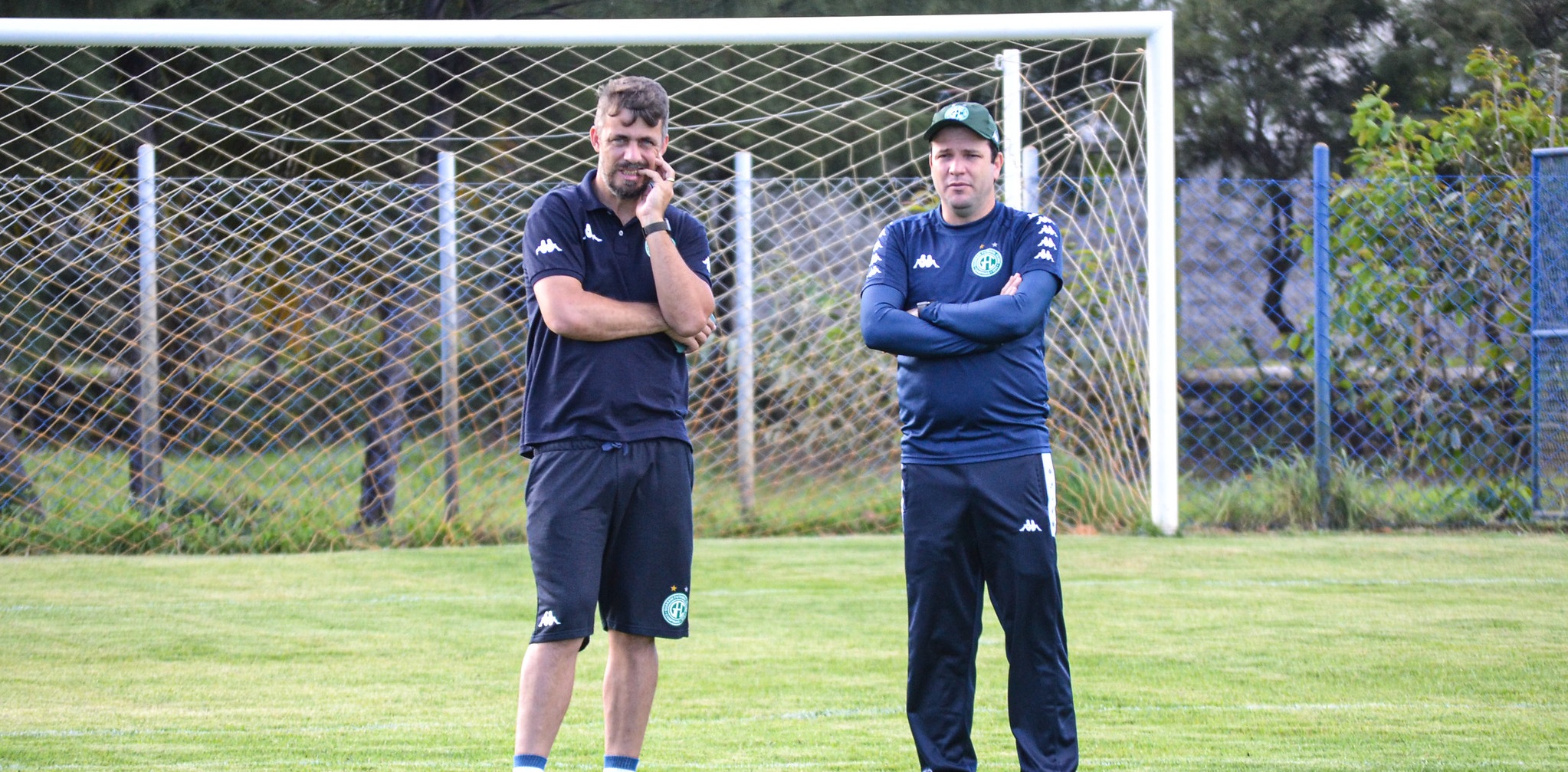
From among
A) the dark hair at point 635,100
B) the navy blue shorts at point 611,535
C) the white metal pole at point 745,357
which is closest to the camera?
the navy blue shorts at point 611,535

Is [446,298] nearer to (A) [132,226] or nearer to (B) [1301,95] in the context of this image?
(A) [132,226]

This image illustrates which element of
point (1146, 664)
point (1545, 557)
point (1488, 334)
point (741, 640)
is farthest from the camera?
point (1488, 334)

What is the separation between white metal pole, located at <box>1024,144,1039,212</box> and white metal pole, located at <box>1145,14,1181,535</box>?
0.69 m

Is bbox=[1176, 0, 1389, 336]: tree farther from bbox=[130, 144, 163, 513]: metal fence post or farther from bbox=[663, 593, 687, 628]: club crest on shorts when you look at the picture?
bbox=[663, 593, 687, 628]: club crest on shorts

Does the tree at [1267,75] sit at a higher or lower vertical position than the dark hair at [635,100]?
higher

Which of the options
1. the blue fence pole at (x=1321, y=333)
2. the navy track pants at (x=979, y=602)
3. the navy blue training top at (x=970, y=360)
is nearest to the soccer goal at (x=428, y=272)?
the blue fence pole at (x=1321, y=333)

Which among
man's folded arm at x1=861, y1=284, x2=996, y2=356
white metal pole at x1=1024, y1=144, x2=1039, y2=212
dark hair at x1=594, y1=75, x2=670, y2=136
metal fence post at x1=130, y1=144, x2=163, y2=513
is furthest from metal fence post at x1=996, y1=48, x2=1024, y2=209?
metal fence post at x1=130, y1=144, x2=163, y2=513

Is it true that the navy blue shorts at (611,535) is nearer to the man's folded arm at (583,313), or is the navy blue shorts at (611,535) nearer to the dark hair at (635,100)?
the man's folded arm at (583,313)

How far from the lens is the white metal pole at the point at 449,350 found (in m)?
7.66

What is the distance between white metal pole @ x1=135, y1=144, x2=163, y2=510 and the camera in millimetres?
7324

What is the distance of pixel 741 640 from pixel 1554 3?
353 inches

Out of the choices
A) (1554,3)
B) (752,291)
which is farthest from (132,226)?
(1554,3)

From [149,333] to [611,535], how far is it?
5478mm

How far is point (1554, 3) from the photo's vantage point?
34.4 feet
